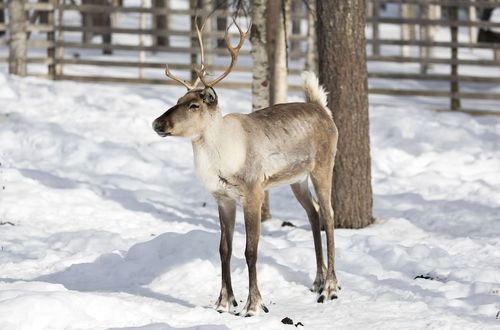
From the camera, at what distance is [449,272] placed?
7.54 meters

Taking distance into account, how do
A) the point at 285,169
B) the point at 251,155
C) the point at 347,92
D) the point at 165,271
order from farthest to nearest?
the point at 347,92, the point at 165,271, the point at 285,169, the point at 251,155

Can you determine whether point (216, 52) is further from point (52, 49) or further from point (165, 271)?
point (165, 271)

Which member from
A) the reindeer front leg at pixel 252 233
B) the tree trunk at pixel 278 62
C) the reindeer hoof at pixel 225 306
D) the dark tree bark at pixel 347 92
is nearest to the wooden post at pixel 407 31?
the tree trunk at pixel 278 62

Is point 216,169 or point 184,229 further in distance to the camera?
point 184,229

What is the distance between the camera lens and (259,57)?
9.81 meters

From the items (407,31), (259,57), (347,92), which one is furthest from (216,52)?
(407,31)

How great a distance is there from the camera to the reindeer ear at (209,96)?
6.43 metres

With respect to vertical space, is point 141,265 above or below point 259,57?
below

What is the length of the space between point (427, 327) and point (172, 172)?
6.51 m

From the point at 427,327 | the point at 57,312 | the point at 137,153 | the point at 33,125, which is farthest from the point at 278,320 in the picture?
the point at 33,125

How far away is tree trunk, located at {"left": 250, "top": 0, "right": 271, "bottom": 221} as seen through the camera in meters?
9.73

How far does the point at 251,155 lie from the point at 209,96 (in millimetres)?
584

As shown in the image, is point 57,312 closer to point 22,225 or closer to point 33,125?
point 22,225

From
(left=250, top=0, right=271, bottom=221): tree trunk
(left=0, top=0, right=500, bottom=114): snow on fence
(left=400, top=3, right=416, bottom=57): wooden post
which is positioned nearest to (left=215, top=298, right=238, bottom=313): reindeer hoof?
(left=250, top=0, right=271, bottom=221): tree trunk
